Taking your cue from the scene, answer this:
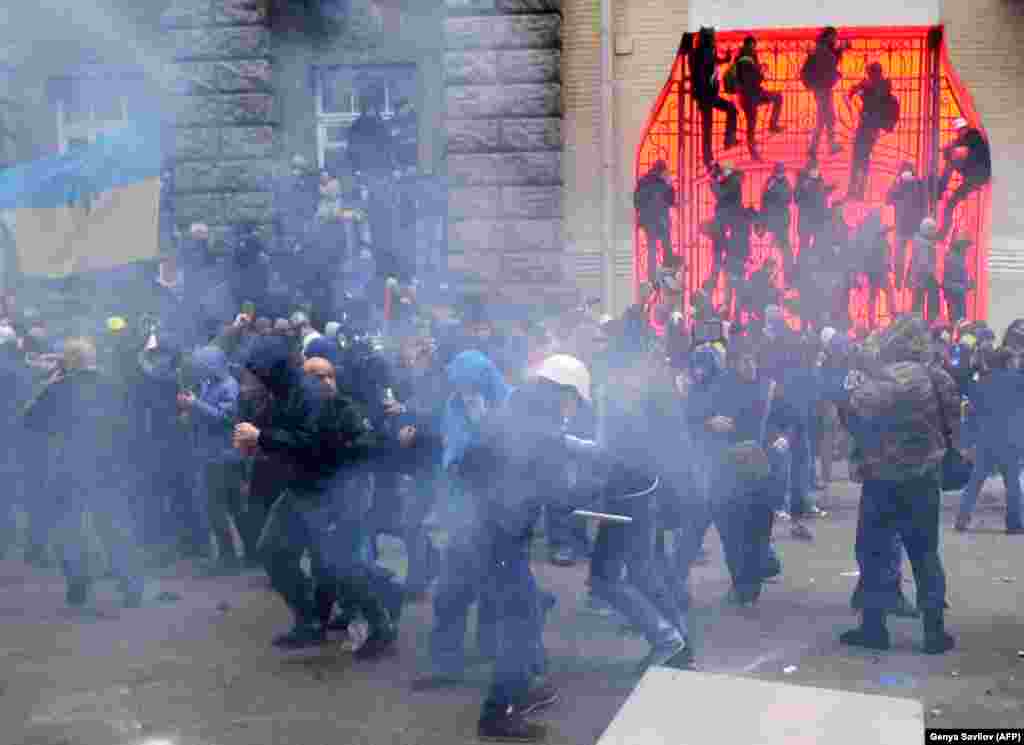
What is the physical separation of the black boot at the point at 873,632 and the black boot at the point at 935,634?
184 mm

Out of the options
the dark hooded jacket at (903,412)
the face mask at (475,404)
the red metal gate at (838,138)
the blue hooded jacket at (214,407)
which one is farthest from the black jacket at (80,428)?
the red metal gate at (838,138)

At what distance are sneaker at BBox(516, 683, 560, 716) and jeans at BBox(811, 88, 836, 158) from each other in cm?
835

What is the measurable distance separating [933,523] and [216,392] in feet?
→ 13.9

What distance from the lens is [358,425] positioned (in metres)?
6.22

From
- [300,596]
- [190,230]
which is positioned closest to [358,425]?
[300,596]

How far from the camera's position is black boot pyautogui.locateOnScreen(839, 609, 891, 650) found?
20.5ft

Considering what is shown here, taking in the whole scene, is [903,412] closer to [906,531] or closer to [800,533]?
[906,531]

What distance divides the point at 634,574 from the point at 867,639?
1223 mm

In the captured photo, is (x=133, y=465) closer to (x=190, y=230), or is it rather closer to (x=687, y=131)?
(x=190, y=230)

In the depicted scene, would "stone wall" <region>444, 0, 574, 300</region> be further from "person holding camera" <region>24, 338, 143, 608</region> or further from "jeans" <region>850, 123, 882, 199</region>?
"person holding camera" <region>24, 338, 143, 608</region>

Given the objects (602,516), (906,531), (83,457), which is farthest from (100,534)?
(906,531)

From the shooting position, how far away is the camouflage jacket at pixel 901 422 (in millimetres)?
6102

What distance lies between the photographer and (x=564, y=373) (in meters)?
5.38

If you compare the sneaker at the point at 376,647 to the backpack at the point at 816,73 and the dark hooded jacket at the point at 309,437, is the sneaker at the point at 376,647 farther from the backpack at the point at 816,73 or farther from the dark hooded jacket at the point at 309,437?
the backpack at the point at 816,73
